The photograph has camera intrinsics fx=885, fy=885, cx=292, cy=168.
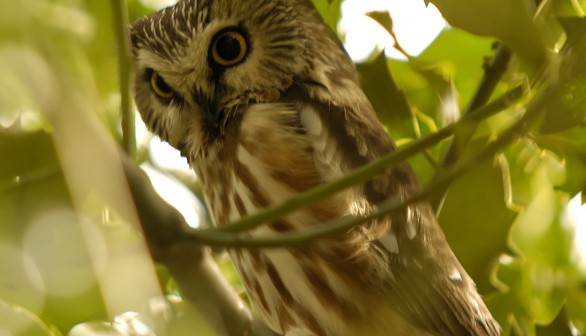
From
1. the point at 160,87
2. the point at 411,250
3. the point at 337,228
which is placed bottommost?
the point at 411,250

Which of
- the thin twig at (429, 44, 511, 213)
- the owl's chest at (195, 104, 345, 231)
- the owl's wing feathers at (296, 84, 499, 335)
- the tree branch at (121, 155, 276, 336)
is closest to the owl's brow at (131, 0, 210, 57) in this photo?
the owl's chest at (195, 104, 345, 231)

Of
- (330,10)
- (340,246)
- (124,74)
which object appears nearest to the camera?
(124,74)

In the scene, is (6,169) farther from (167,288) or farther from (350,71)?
(350,71)

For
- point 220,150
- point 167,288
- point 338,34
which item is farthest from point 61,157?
point 220,150

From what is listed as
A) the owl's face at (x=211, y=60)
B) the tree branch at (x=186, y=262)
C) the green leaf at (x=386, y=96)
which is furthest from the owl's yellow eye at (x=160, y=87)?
the tree branch at (x=186, y=262)

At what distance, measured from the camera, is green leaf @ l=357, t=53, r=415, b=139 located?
6.09 feet

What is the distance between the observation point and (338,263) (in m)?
2.10

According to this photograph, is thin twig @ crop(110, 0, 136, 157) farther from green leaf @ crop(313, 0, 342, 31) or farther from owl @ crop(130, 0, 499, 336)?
green leaf @ crop(313, 0, 342, 31)

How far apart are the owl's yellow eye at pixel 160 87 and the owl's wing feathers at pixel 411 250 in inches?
21.4

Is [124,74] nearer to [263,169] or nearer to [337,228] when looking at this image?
[337,228]

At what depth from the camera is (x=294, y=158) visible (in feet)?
7.34

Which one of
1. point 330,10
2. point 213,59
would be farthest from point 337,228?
point 213,59

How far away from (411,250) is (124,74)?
118 cm

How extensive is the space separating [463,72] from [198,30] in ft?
2.72
